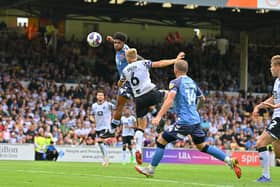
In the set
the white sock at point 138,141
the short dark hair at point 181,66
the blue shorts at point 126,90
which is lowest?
the white sock at point 138,141

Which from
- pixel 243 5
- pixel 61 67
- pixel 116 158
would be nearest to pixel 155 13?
pixel 61 67

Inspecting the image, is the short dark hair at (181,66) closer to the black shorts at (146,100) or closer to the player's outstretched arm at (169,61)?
the player's outstretched arm at (169,61)

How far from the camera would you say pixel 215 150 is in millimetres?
13961

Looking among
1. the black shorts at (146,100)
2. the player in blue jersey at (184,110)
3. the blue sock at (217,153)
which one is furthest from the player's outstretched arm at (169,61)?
the blue sock at (217,153)

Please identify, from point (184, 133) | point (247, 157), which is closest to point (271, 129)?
point (184, 133)

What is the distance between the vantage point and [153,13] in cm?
4578

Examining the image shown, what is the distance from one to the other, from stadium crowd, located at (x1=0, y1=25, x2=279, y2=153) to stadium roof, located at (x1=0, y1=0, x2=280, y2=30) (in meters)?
1.75

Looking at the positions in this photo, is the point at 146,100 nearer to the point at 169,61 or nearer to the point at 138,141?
the point at 138,141

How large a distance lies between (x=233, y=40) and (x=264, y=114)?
32.2 ft

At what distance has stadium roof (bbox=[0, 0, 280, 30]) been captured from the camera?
143 feet

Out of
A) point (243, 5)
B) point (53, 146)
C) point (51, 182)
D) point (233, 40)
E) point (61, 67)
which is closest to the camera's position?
point (51, 182)

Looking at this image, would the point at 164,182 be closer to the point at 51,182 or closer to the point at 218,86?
the point at 51,182

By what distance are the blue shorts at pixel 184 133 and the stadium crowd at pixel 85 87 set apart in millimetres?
17357

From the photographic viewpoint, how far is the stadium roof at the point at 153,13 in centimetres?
4347
